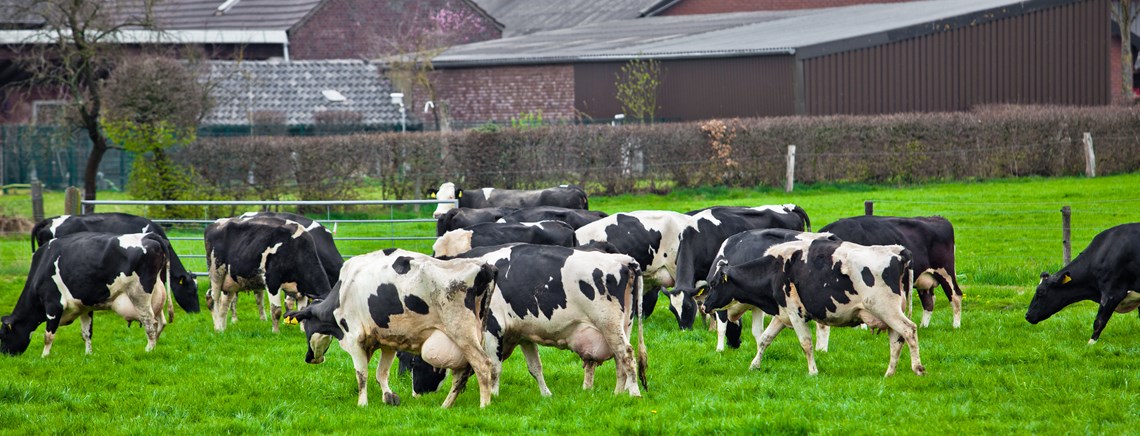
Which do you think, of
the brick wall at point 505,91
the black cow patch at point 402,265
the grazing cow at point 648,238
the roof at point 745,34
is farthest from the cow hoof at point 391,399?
the brick wall at point 505,91

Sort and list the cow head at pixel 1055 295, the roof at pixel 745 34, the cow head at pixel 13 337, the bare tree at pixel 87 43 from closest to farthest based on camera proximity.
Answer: the cow head at pixel 1055 295 < the cow head at pixel 13 337 < the bare tree at pixel 87 43 < the roof at pixel 745 34

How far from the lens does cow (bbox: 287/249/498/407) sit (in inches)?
393

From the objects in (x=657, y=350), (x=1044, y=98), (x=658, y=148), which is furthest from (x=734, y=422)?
(x=1044, y=98)

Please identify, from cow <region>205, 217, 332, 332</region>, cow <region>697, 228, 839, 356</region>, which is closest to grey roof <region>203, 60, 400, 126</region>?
cow <region>205, 217, 332, 332</region>

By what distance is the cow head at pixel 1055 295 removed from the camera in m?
13.0

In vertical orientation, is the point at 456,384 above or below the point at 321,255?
below

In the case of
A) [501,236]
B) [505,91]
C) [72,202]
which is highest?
[505,91]

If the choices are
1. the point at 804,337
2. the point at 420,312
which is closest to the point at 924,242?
the point at 804,337

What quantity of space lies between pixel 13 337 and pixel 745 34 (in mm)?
29168

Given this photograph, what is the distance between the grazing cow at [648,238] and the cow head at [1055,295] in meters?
4.07

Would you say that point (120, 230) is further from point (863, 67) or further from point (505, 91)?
point (505, 91)

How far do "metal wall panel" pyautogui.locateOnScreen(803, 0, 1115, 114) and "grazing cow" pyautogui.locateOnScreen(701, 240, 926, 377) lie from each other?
21.2 m

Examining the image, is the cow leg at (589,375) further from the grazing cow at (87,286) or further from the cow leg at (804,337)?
the grazing cow at (87,286)

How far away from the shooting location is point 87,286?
13.2 meters
